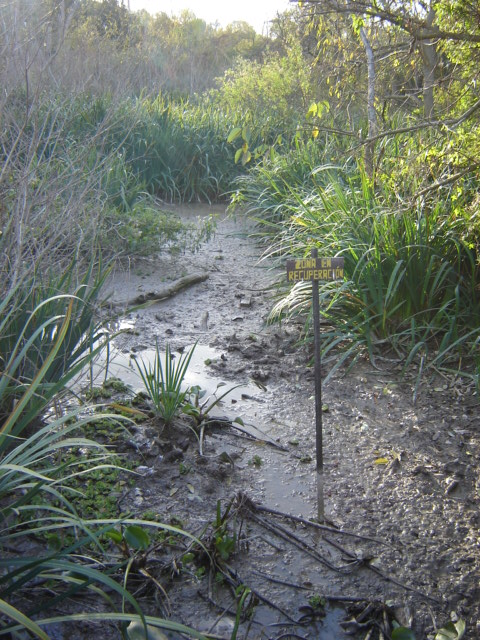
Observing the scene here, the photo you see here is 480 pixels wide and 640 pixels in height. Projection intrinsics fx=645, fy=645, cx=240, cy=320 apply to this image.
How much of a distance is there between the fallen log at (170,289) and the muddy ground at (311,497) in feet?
2.50

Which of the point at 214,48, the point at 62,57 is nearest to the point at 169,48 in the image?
the point at 214,48

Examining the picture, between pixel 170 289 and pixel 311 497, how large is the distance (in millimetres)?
3397

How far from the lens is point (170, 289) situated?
20.2 ft

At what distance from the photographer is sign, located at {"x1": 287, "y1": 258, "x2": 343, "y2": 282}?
3061mm

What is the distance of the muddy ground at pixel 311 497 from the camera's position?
2381 millimetres

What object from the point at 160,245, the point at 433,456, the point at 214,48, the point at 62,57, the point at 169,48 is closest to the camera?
the point at 433,456

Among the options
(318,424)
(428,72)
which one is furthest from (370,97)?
(318,424)

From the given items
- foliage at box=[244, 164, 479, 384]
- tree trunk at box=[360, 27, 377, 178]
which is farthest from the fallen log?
tree trunk at box=[360, 27, 377, 178]

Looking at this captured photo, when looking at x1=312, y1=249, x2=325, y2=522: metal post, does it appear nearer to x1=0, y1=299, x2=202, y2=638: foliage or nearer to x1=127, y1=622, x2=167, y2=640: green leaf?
x1=0, y1=299, x2=202, y2=638: foliage

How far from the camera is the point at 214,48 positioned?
23.2 metres

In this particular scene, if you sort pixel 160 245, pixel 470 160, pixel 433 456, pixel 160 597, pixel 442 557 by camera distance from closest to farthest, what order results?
pixel 160 597 < pixel 442 557 < pixel 433 456 < pixel 470 160 < pixel 160 245

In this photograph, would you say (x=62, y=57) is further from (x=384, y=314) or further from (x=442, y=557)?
(x=442, y=557)

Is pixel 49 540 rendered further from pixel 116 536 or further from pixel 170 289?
pixel 170 289

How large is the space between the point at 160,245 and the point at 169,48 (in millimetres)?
15083
